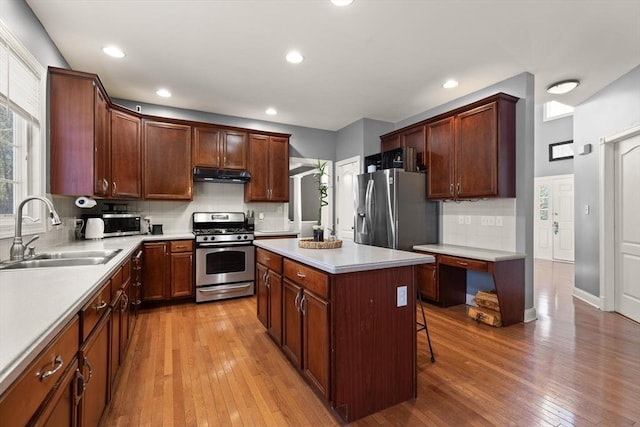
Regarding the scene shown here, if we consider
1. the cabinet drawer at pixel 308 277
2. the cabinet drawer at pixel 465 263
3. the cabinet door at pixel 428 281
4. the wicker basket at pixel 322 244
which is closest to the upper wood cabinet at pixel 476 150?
the cabinet drawer at pixel 465 263

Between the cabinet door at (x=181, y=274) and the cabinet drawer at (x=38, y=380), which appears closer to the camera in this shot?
the cabinet drawer at (x=38, y=380)

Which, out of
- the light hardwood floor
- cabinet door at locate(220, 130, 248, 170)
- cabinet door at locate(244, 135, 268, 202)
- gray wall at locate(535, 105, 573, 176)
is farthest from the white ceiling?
gray wall at locate(535, 105, 573, 176)

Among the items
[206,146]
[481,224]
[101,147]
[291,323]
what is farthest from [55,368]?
[481,224]

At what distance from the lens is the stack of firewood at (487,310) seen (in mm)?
3182

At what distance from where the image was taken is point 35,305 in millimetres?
1072

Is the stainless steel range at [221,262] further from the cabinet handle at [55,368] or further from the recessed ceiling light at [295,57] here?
the cabinet handle at [55,368]

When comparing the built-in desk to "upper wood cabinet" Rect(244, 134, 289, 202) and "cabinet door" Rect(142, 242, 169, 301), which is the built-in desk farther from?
"cabinet door" Rect(142, 242, 169, 301)

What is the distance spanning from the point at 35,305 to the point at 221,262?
3.11 meters

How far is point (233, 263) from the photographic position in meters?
4.22

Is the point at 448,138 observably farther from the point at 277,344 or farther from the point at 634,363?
the point at 277,344

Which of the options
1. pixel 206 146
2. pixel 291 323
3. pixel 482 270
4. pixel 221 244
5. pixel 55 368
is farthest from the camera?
pixel 206 146

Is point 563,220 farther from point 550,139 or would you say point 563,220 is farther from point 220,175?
point 220,175

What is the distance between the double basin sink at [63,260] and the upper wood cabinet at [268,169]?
2.37 m

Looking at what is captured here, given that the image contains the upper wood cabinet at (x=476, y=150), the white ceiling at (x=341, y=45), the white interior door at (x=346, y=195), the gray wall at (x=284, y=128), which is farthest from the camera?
the white interior door at (x=346, y=195)
